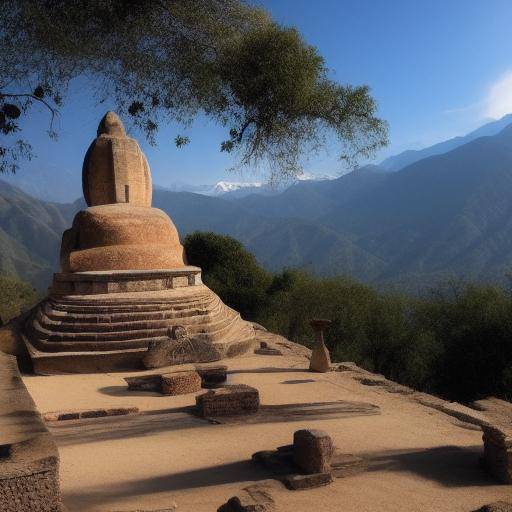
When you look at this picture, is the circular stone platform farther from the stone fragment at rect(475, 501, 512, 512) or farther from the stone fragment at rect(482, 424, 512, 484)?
the stone fragment at rect(475, 501, 512, 512)

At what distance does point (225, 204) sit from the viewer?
178m

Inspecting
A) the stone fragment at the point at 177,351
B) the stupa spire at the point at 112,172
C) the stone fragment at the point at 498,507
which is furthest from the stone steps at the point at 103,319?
the stone fragment at the point at 498,507

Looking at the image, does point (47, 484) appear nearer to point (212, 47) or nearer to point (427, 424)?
point (427, 424)

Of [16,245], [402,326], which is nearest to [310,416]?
[402,326]

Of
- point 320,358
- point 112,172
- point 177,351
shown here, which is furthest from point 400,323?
point 112,172

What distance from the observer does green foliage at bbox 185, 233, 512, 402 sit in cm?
1543

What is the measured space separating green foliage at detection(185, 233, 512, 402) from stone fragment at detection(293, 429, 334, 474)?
37.5 ft

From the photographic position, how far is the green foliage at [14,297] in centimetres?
2788

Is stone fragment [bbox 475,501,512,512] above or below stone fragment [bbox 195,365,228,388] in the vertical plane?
above

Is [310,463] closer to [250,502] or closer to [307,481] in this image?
[307,481]

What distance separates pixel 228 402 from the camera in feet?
22.3

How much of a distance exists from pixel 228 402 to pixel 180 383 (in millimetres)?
1635

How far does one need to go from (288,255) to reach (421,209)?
106 feet

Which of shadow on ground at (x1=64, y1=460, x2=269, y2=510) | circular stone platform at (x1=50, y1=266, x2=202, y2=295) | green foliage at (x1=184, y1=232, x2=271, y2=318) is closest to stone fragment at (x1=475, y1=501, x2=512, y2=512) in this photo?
shadow on ground at (x1=64, y1=460, x2=269, y2=510)
